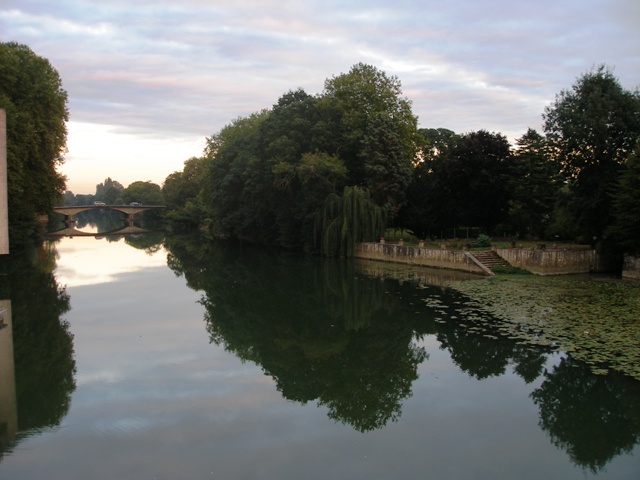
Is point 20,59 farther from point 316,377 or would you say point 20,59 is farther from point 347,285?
point 316,377

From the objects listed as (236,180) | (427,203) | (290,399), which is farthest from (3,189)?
(236,180)

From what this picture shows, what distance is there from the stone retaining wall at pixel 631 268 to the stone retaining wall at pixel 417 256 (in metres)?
6.85

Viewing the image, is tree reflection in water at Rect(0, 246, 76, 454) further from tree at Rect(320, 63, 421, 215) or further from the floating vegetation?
tree at Rect(320, 63, 421, 215)

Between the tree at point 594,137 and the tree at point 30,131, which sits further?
the tree at point 30,131

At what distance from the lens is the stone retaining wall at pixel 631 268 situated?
87.4 feet

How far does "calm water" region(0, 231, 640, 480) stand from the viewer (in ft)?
28.2

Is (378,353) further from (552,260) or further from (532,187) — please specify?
(532,187)

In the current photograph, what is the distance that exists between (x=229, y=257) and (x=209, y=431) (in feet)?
116

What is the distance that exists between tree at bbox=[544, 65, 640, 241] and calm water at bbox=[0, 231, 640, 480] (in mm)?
12301

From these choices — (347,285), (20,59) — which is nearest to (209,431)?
(347,285)

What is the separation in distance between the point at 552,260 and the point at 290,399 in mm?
21513

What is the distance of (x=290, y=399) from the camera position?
11.5 m

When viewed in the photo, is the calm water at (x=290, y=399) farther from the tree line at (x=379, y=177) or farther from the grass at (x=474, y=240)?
the tree line at (x=379, y=177)

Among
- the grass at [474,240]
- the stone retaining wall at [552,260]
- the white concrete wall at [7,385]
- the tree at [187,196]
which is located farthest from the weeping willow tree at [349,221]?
the tree at [187,196]
